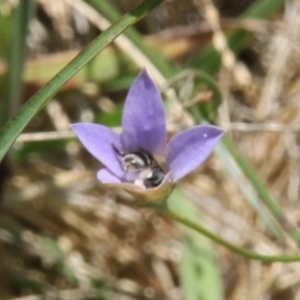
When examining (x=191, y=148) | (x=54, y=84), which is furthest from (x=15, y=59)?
(x=191, y=148)

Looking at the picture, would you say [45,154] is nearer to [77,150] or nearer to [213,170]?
[77,150]

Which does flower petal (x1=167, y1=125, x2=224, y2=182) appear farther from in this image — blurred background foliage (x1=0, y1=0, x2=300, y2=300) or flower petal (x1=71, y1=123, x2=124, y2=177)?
blurred background foliage (x1=0, y1=0, x2=300, y2=300)

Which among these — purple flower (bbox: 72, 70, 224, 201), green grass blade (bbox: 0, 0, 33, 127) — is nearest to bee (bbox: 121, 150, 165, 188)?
purple flower (bbox: 72, 70, 224, 201)

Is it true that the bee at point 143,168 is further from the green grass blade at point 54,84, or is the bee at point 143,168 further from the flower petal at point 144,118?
the green grass blade at point 54,84

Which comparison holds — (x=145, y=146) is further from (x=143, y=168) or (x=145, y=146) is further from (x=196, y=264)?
(x=196, y=264)

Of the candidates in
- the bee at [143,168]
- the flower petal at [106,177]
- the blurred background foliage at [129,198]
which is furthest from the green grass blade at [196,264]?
the flower petal at [106,177]
